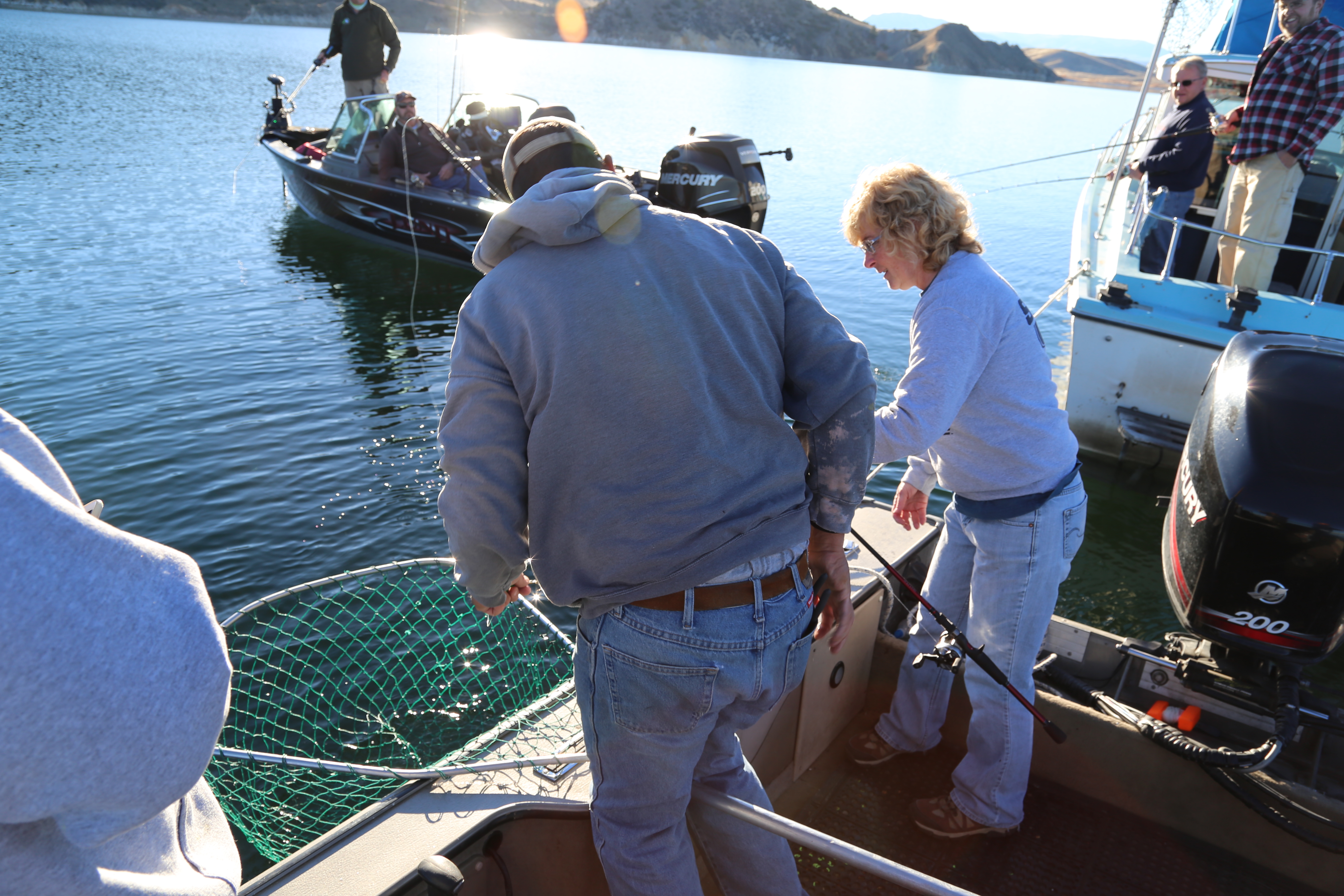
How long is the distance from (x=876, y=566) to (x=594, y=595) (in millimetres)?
1728

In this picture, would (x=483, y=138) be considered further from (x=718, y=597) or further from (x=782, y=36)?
(x=782, y=36)

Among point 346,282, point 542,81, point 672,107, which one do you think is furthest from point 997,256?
point 542,81

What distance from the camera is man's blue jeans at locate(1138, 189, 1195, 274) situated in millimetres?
6668

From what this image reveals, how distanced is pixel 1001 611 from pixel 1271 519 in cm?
97

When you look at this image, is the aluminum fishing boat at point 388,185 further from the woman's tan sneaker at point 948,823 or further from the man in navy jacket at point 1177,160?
the woman's tan sneaker at point 948,823

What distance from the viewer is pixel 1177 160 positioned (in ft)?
21.2

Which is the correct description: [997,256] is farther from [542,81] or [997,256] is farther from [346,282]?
[542,81]

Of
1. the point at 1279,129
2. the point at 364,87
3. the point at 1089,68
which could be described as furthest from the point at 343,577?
the point at 1089,68

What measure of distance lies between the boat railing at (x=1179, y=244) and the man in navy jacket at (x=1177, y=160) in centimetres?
8

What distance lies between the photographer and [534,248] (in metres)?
1.45

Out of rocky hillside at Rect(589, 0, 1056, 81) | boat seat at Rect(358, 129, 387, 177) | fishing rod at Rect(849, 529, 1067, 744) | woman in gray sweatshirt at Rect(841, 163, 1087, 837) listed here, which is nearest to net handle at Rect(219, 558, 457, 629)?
fishing rod at Rect(849, 529, 1067, 744)

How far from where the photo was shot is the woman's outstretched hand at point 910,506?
252 centimetres

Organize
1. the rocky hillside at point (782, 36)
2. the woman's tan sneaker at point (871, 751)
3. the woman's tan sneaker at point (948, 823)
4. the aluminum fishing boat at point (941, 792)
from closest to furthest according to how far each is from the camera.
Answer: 1. the aluminum fishing boat at point (941, 792)
2. the woman's tan sneaker at point (948, 823)
3. the woman's tan sneaker at point (871, 751)
4. the rocky hillside at point (782, 36)

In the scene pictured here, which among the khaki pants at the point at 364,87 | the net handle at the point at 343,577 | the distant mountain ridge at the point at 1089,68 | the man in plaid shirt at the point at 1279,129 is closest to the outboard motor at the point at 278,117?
the khaki pants at the point at 364,87
